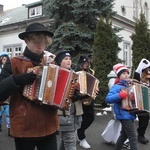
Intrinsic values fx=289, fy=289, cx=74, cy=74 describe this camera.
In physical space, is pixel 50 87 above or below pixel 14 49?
below

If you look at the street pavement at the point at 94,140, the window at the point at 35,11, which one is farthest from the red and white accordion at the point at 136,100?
the window at the point at 35,11

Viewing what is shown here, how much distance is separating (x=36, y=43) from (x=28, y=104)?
609 millimetres

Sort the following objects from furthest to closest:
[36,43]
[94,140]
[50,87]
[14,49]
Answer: [14,49]
[94,140]
[36,43]
[50,87]

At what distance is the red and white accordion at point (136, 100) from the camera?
4562 millimetres

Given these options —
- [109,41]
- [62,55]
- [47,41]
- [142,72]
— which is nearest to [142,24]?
[109,41]

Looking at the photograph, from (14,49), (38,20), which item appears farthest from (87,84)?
(14,49)

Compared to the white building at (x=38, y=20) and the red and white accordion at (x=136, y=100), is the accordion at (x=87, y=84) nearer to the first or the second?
the red and white accordion at (x=136, y=100)

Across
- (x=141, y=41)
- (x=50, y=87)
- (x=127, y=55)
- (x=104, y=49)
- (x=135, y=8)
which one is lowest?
(x=50, y=87)

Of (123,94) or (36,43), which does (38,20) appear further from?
(36,43)

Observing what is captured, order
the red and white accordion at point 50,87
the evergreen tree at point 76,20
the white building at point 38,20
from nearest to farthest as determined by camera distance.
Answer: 1. the red and white accordion at point 50,87
2. the evergreen tree at point 76,20
3. the white building at point 38,20

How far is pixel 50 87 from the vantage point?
8.79 ft

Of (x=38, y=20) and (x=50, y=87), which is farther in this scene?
(x=38, y=20)

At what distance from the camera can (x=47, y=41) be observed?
2.95 meters

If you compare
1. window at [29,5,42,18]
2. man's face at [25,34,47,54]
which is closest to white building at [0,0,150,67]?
window at [29,5,42,18]
